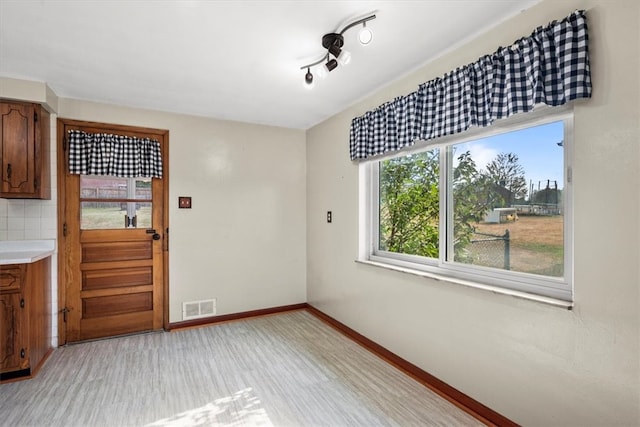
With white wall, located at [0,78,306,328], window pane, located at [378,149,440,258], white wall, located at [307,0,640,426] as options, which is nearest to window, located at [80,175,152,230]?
white wall, located at [0,78,306,328]

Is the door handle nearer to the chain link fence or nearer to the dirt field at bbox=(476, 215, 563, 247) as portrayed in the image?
the chain link fence

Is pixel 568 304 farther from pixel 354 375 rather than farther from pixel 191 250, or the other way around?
pixel 191 250

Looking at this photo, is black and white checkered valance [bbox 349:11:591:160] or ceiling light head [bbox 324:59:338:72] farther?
ceiling light head [bbox 324:59:338:72]

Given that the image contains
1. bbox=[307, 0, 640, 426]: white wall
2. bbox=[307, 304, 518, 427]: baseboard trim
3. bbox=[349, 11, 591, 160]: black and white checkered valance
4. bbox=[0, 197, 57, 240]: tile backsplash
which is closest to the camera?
bbox=[307, 0, 640, 426]: white wall

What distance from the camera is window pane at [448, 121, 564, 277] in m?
1.83

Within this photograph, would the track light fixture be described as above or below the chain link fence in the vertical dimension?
above

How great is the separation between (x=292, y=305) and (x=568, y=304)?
3.17 meters

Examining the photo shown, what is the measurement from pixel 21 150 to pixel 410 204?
336 centimetres

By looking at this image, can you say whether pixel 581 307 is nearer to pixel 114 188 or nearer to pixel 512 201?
pixel 512 201

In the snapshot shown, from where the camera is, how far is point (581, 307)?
1583 mm

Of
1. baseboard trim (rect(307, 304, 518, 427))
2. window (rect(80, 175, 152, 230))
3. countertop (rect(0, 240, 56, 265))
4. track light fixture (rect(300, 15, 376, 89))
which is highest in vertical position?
track light fixture (rect(300, 15, 376, 89))

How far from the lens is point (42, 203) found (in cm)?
302

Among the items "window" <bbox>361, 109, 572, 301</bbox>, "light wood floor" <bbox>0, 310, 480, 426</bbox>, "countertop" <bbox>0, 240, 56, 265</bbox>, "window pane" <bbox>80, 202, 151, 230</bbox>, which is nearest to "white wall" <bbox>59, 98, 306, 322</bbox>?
"window pane" <bbox>80, 202, 151, 230</bbox>

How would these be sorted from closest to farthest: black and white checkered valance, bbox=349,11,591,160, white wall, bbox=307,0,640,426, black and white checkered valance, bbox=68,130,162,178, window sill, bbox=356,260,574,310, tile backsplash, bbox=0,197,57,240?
white wall, bbox=307,0,640,426 < black and white checkered valance, bbox=349,11,591,160 < window sill, bbox=356,260,574,310 < tile backsplash, bbox=0,197,57,240 < black and white checkered valance, bbox=68,130,162,178
